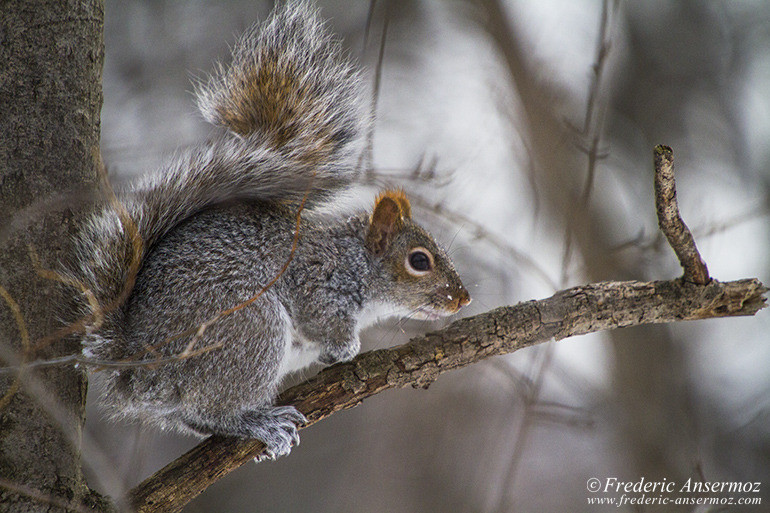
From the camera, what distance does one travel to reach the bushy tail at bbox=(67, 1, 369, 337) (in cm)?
178

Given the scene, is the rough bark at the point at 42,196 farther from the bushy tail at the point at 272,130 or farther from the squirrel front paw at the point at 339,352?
the squirrel front paw at the point at 339,352

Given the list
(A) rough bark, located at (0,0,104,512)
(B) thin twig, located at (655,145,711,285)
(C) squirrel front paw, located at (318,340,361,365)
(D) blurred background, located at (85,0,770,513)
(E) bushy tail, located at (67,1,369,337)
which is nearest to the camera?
(A) rough bark, located at (0,0,104,512)

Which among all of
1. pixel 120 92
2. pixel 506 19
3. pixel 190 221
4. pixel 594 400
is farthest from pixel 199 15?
pixel 594 400

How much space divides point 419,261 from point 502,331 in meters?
0.46

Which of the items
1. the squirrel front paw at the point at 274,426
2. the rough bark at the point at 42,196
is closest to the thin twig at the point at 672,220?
the squirrel front paw at the point at 274,426

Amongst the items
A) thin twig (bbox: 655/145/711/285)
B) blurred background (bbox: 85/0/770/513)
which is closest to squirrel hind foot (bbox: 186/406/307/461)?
blurred background (bbox: 85/0/770/513)

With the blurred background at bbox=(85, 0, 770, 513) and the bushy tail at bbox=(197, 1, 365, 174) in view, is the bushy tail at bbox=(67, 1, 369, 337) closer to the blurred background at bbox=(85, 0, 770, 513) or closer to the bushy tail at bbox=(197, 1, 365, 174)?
the bushy tail at bbox=(197, 1, 365, 174)

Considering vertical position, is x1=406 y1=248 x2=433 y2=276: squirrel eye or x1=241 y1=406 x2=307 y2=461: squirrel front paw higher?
x1=406 y1=248 x2=433 y2=276: squirrel eye

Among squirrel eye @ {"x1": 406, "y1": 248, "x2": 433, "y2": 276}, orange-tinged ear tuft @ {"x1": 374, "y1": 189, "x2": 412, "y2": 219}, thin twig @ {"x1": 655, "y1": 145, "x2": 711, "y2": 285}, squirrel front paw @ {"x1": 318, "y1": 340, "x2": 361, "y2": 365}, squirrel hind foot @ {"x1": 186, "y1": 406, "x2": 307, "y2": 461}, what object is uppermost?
orange-tinged ear tuft @ {"x1": 374, "y1": 189, "x2": 412, "y2": 219}

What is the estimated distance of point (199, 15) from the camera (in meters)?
3.43

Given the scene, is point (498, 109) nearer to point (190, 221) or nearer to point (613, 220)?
point (613, 220)

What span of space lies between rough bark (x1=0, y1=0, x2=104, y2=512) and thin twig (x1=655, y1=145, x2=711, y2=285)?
1383mm

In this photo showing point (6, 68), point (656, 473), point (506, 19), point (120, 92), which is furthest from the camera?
point (120, 92)

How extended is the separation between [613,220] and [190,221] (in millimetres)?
1960
